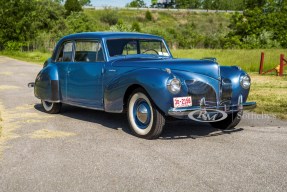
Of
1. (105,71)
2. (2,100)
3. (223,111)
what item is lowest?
(2,100)

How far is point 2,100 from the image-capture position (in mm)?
10172

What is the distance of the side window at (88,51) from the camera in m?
6.89

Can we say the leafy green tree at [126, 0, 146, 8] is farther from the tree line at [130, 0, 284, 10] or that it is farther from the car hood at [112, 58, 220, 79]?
the car hood at [112, 58, 220, 79]

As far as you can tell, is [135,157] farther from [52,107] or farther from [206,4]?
[206,4]

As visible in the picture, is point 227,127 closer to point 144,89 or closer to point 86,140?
point 144,89

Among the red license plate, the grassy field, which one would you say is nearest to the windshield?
the red license plate

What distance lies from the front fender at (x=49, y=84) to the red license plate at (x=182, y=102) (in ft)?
9.99

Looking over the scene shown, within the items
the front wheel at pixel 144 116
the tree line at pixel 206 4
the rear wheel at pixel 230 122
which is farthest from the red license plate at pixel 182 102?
the tree line at pixel 206 4

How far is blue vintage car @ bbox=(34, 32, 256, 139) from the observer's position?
5.64m

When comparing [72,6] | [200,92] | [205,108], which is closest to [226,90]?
[200,92]

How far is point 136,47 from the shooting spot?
7.25 m

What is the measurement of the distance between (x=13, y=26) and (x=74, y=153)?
39066 mm

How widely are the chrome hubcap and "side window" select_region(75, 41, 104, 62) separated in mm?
1274

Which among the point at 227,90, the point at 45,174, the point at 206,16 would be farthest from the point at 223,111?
the point at 206,16
